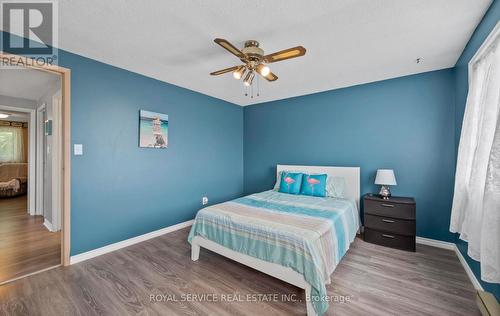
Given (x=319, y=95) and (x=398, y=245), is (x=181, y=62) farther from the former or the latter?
(x=398, y=245)

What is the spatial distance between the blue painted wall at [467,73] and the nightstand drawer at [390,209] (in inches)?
22.5

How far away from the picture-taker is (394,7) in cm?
170

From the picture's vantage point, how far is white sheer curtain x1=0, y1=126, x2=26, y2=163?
6535 millimetres

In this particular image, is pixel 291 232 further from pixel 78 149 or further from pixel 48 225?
pixel 48 225

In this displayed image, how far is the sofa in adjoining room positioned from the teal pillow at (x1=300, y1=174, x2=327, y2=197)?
304 inches

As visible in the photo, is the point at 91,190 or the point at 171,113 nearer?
the point at 91,190

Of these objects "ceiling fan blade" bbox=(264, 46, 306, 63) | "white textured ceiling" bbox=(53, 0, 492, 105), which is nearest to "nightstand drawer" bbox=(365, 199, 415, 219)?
"white textured ceiling" bbox=(53, 0, 492, 105)

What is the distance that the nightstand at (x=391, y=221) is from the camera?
2.74 m

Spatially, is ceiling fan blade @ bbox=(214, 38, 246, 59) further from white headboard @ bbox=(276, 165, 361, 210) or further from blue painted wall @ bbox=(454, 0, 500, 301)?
white headboard @ bbox=(276, 165, 361, 210)

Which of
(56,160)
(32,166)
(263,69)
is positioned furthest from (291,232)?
(32,166)

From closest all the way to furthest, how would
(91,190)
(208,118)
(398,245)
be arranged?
(91,190) → (398,245) → (208,118)

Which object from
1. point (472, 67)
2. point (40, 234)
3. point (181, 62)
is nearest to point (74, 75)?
point (181, 62)

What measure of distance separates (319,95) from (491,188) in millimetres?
2977

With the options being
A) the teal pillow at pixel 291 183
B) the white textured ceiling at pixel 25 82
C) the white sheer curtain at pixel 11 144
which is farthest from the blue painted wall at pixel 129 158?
the white sheer curtain at pixel 11 144
